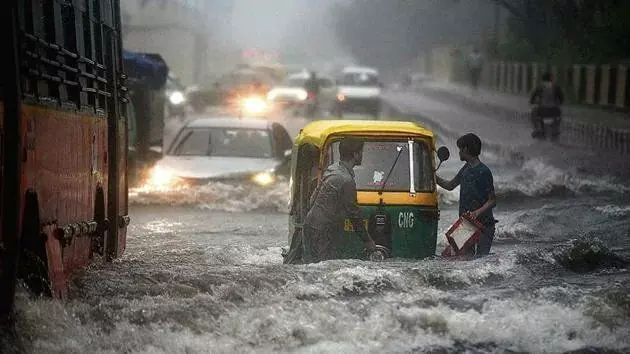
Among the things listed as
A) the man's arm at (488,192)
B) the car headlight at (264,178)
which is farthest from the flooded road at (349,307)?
the car headlight at (264,178)

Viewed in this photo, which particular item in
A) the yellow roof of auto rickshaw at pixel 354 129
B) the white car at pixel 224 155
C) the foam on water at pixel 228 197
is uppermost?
the yellow roof of auto rickshaw at pixel 354 129

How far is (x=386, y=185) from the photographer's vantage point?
454 inches

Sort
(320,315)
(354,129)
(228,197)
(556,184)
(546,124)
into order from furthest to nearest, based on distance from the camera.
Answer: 1. (546,124)
2. (556,184)
3. (228,197)
4. (354,129)
5. (320,315)

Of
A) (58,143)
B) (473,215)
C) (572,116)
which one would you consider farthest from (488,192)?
(572,116)

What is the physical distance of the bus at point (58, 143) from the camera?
6.70m

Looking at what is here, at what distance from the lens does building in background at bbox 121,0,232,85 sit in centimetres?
7038

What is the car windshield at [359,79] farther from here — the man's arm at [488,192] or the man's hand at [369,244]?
the man's hand at [369,244]

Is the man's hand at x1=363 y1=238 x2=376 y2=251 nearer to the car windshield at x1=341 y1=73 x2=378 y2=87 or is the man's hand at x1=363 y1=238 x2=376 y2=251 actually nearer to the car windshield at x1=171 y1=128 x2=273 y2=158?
the car windshield at x1=171 y1=128 x2=273 y2=158

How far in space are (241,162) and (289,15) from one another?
141m

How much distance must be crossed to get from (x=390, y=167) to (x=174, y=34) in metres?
64.7

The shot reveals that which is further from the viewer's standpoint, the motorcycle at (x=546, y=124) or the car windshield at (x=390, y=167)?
the motorcycle at (x=546, y=124)

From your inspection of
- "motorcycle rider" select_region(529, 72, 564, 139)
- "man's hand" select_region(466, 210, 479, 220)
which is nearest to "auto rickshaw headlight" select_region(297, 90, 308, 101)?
"motorcycle rider" select_region(529, 72, 564, 139)

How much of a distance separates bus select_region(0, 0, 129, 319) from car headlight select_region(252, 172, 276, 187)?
7.01 meters

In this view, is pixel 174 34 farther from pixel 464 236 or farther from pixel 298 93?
pixel 464 236
